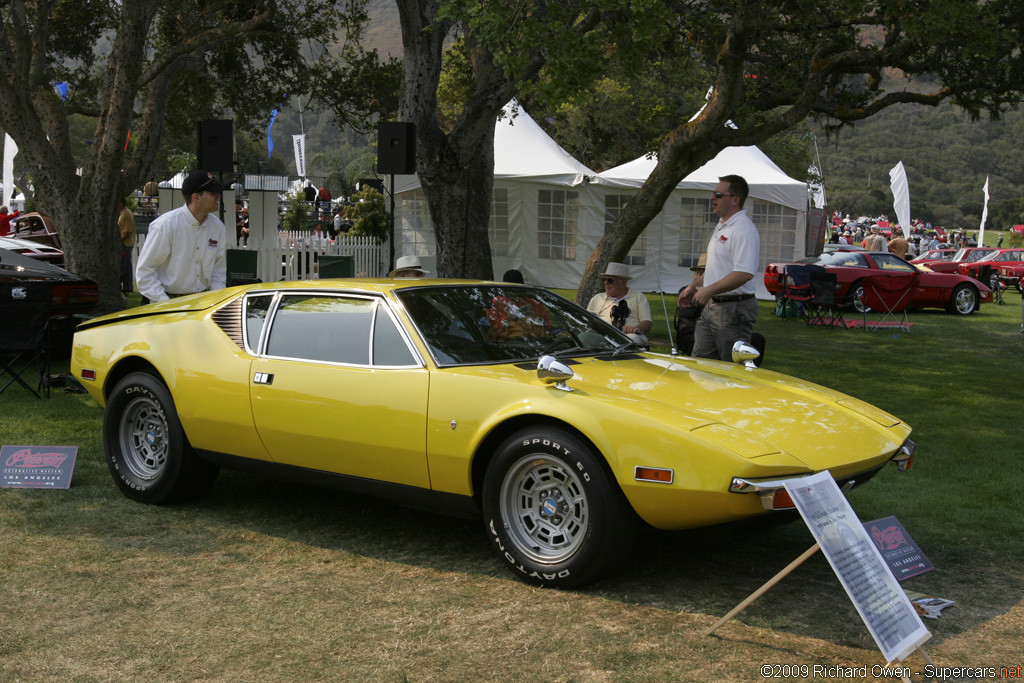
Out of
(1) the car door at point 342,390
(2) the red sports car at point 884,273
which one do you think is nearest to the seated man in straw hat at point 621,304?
(1) the car door at point 342,390

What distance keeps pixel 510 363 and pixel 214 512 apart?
201 centimetres

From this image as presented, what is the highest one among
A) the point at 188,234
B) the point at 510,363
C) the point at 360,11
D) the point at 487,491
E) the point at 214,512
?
the point at 360,11

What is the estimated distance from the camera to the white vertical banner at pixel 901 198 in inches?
1118

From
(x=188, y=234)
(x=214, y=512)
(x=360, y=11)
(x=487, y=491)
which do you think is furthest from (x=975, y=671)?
(x=360, y=11)

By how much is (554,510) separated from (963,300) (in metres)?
19.1

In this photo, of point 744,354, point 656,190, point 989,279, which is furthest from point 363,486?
point 989,279

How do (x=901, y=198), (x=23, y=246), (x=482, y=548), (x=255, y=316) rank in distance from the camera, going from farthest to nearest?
(x=901, y=198) → (x=23, y=246) → (x=255, y=316) → (x=482, y=548)

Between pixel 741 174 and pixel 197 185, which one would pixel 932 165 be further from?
pixel 197 185

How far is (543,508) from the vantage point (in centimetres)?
413

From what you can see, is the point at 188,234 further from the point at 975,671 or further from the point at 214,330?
the point at 975,671

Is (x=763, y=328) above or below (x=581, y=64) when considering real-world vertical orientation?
below

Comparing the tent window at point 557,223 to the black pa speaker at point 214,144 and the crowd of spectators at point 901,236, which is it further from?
the crowd of spectators at point 901,236

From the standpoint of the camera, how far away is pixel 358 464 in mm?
4578

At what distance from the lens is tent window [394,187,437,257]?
902 inches
